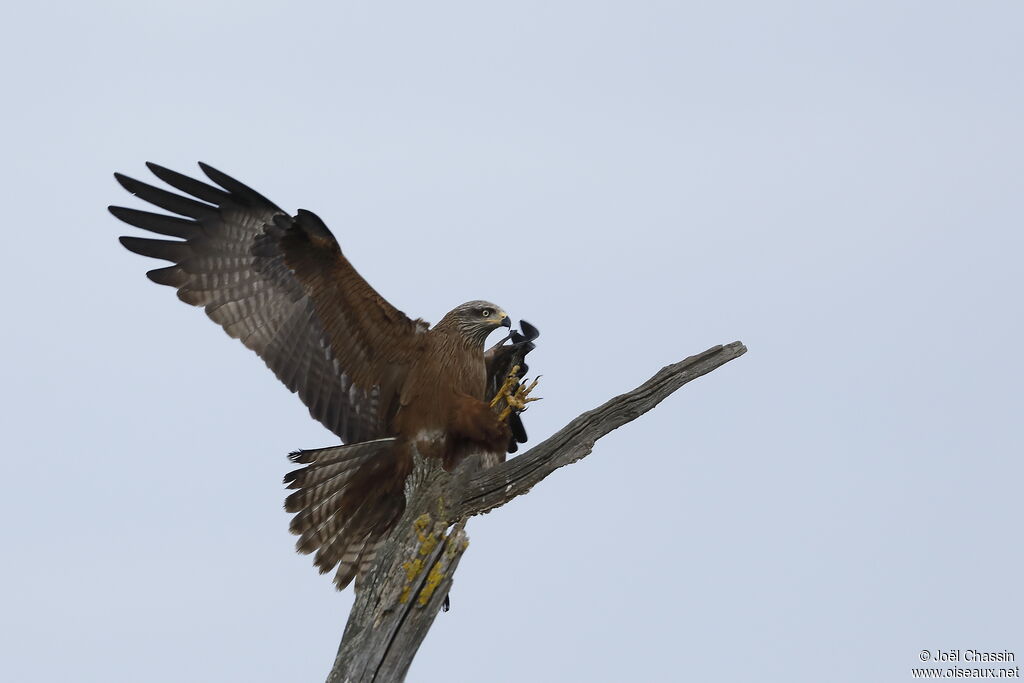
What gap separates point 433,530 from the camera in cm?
595

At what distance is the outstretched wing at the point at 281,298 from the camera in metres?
7.65

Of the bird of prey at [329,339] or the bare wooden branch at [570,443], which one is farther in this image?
the bird of prey at [329,339]

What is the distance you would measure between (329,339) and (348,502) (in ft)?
3.42

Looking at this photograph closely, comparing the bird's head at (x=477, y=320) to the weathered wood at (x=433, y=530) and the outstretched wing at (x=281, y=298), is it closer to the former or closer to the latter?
the outstretched wing at (x=281, y=298)

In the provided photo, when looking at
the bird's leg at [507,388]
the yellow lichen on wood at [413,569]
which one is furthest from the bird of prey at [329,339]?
the yellow lichen on wood at [413,569]

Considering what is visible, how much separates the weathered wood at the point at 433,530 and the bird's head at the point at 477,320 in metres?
1.39

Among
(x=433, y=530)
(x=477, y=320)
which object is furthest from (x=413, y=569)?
(x=477, y=320)

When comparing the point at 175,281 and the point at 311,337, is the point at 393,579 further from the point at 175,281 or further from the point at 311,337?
the point at 175,281

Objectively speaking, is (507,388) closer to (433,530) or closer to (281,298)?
(433,530)

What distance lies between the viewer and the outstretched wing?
25.1 feet

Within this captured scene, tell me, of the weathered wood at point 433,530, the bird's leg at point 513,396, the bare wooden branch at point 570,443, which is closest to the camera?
the weathered wood at point 433,530

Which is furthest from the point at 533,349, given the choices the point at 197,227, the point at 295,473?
the point at 197,227

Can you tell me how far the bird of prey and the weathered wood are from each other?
1.14 meters

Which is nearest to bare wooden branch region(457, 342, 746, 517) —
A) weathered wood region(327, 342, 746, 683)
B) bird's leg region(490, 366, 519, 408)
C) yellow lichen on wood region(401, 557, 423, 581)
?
weathered wood region(327, 342, 746, 683)
